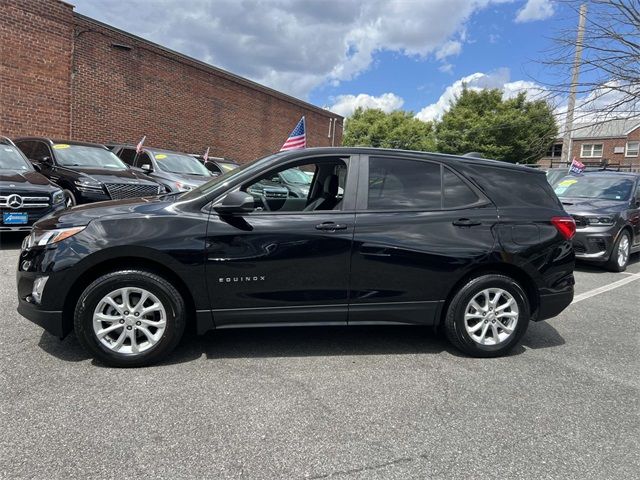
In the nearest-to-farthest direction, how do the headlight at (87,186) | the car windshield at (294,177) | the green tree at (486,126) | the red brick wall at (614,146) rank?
1. the car windshield at (294,177)
2. the headlight at (87,186)
3. the green tree at (486,126)
4. the red brick wall at (614,146)

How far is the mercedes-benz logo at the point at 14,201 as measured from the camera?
6.76 meters

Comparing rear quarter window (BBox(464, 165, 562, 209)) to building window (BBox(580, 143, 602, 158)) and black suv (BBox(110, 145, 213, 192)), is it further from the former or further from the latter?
building window (BBox(580, 143, 602, 158))

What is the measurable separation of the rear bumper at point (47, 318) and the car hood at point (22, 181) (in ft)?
14.2

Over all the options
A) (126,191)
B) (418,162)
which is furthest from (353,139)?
(418,162)

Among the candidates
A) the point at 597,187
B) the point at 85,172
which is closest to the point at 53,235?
the point at 85,172

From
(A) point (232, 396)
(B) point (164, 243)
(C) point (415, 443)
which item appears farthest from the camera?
(B) point (164, 243)

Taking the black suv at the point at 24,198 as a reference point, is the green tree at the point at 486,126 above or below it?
above

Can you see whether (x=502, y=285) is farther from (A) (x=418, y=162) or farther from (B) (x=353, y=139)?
(B) (x=353, y=139)

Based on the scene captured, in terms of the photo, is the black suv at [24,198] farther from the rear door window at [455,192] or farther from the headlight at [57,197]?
the rear door window at [455,192]

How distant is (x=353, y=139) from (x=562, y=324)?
162 ft

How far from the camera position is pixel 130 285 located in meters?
3.41

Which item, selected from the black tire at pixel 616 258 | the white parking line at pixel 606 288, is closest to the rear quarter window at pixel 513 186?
the white parking line at pixel 606 288

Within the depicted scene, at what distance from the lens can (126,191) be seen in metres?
8.41

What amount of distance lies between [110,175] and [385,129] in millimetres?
44374
